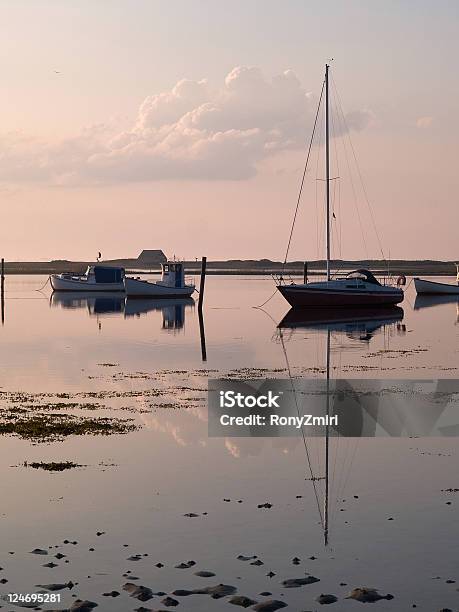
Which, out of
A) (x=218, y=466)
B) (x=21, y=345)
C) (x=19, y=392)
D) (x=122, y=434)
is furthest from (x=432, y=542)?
(x=21, y=345)

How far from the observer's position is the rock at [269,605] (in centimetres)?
1043

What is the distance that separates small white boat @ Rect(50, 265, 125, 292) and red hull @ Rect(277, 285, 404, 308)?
127ft

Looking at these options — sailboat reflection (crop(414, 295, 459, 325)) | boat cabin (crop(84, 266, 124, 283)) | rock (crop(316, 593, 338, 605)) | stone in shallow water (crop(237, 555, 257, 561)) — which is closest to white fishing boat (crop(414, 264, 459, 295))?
sailboat reflection (crop(414, 295, 459, 325))

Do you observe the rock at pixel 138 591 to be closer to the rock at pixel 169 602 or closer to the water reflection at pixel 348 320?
the rock at pixel 169 602

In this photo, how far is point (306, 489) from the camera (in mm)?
15695

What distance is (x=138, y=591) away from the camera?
10.9m

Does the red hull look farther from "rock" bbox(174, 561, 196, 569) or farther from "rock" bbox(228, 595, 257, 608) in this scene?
"rock" bbox(228, 595, 257, 608)

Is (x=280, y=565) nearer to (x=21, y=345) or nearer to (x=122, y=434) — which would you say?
(x=122, y=434)

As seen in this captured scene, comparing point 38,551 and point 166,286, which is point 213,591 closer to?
point 38,551

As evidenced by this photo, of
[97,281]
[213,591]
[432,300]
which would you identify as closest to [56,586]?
[213,591]

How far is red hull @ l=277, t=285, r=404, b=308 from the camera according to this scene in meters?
65.9

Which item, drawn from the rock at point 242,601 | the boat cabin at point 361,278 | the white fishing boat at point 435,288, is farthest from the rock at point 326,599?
the white fishing boat at point 435,288

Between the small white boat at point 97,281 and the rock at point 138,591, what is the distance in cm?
9169

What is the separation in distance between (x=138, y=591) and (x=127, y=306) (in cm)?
6924
